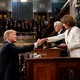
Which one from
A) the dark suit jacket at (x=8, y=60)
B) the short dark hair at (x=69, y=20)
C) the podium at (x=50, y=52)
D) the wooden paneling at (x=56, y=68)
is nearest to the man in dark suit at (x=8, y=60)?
the dark suit jacket at (x=8, y=60)

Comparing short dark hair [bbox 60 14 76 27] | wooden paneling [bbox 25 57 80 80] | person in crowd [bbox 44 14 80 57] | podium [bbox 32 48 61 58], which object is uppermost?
short dark hair [bbox 60 14 76 27]

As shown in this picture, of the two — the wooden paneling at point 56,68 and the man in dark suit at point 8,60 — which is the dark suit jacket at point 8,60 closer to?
the man in dark suit at point 8,60

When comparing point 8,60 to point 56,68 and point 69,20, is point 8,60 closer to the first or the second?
point 56,68

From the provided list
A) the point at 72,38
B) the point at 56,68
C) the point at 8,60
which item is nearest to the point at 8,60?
the point at 8,60

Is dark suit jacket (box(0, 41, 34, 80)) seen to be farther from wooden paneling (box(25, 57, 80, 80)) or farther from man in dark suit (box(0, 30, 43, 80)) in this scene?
wooden paneling (box(25, 57, 80, 80))

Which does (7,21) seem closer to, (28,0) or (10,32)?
(28,0)

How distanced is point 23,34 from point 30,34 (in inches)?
16.6

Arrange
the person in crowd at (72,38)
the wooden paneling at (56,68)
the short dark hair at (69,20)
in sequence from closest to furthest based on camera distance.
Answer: the wooden paneling at (56,68)
the person in crowd at (72,38)
the short dark hair at (69,20)

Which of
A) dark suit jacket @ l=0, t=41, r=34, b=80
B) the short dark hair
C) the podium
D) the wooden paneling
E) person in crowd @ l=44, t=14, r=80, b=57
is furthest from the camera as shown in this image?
the podium

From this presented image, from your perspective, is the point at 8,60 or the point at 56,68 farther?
the point at 8,60

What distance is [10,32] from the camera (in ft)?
11.2

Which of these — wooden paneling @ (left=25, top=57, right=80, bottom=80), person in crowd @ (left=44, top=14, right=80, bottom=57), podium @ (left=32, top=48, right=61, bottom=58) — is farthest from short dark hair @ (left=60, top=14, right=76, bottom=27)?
wooden paneling @ (left=25, top=57, right=80, bottom=80)

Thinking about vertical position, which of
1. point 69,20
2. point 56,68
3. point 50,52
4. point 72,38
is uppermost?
point 69,20

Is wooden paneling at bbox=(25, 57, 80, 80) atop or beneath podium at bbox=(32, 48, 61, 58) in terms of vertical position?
beneath
